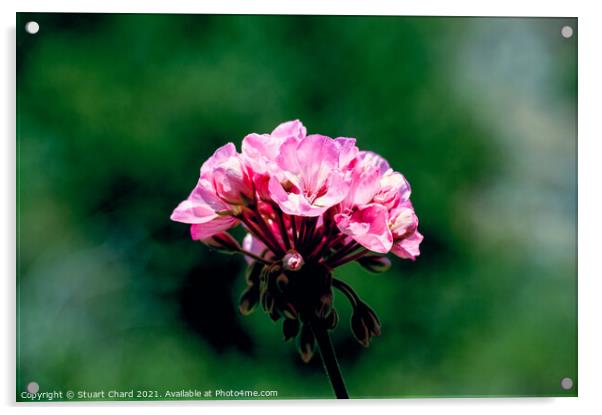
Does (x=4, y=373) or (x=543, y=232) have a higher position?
(x=543, y=232)

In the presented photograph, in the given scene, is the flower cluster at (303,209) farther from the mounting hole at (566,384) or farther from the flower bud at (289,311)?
the mounting hole at (566,384)

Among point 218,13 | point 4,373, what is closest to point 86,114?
point 218,13

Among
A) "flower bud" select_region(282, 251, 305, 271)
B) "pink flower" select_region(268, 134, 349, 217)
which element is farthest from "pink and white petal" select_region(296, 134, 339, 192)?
"flower bud" select_region(282, 251, 305, 271)

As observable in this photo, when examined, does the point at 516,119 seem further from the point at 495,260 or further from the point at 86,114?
the point at 86,114

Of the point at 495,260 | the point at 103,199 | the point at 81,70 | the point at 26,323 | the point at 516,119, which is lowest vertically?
the point at 26,323

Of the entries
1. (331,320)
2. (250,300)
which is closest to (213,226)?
(250,300)

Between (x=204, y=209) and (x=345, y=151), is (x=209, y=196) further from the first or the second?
(x=345, y=151)

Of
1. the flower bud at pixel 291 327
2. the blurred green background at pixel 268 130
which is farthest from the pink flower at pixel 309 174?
the blurred green background at pixel 268 130
